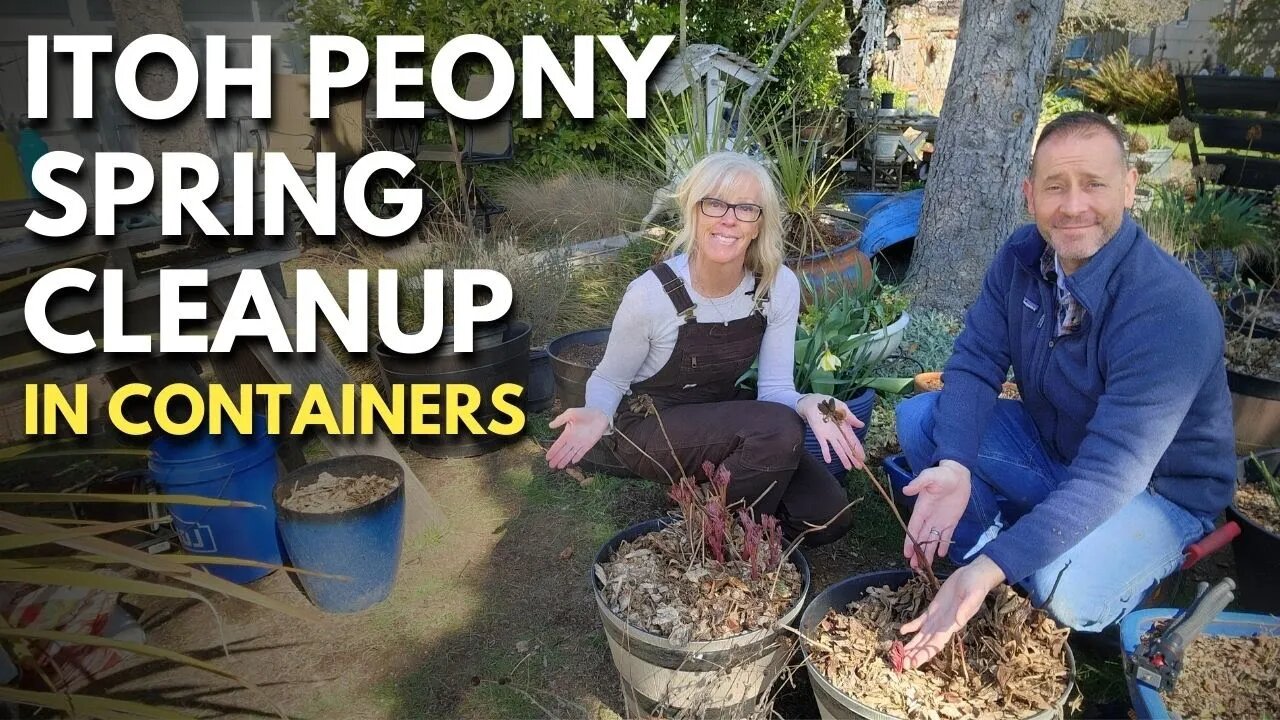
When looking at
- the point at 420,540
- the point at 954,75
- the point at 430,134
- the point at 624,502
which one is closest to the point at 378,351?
the point at 420,540

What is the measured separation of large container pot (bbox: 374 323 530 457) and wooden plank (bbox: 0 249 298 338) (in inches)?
24.0

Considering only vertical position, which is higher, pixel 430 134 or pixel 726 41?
pixel 726 41

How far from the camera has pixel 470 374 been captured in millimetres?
3365

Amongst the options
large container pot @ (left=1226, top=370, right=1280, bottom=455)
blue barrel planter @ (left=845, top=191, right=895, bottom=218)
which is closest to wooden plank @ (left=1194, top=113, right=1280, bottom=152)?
blue barrel planter @ (left=845, top=191, right=895, bottom=218)

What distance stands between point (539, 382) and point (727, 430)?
1.88 meters

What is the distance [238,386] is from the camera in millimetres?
3154

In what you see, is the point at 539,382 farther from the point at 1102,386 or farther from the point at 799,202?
the point at 1102,386

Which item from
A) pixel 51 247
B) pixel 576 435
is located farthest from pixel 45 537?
pixel 51 247

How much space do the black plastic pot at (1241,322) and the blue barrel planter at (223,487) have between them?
3.76 meters

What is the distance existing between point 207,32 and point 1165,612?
9.89m

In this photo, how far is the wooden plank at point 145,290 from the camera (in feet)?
7.87

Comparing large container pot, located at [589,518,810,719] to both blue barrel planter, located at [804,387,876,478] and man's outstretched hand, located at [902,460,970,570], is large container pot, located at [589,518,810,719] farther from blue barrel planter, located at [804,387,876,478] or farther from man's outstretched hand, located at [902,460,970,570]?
blue barrel planter, located at [804,387,876,478]

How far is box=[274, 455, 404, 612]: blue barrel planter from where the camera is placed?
94.8 inches

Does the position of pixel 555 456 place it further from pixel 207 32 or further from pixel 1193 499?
pixel 207 32
